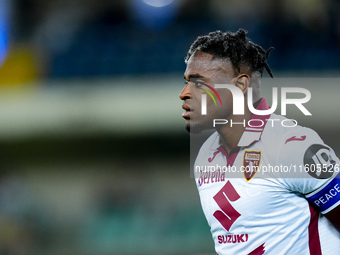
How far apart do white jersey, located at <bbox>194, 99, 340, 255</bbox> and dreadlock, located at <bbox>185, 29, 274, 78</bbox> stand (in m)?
0.14

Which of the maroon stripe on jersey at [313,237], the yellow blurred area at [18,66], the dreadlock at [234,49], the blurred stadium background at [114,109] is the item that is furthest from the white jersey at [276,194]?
the yellow blurred area at [18,66]

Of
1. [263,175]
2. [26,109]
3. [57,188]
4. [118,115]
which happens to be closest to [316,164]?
[263,175]

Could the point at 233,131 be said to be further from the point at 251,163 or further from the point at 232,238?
the point at 232,238

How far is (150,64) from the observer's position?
6609 millimetres

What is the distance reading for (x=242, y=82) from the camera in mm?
1682

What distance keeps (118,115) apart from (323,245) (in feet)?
16.4

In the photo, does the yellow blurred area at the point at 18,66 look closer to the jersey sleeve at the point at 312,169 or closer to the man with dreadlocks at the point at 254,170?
the man with dreadlocks at the point at 254,170

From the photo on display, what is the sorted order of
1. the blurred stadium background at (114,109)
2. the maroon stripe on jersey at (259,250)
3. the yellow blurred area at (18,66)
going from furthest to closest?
the yellow blurred area at (18,66), the blurred stadium background at (114,109), the maroon stripe on jersey at (259,250)

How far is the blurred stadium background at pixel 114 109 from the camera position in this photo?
6.09m

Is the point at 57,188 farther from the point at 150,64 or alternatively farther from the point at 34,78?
the point at 150,64

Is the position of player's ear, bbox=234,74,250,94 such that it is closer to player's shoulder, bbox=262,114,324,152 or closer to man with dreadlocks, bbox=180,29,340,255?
man with dreadlocks, bbox=180,29,340,255

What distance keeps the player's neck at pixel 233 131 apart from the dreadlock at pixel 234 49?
0.15 m

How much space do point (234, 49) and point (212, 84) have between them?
0.14 m

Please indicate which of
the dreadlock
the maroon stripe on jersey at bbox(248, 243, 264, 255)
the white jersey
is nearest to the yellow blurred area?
the dreadlock
